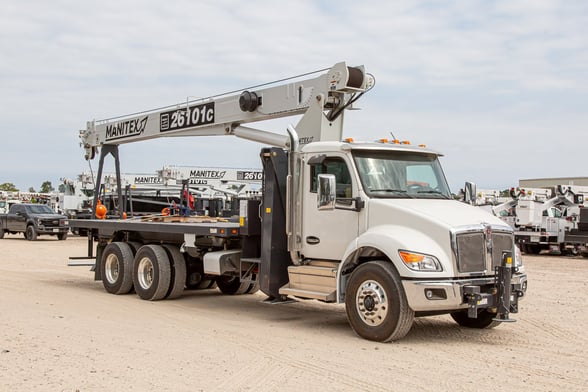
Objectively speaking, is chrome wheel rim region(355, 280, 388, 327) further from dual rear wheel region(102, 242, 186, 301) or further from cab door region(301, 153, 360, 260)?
dual rear wheel region(102, 242, 186, 301)

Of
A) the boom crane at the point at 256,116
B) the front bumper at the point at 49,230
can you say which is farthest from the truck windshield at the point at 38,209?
the boom crane at the point at 256,116

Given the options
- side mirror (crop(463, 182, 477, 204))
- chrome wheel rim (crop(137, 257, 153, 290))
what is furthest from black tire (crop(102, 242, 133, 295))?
side mirror (crop(463, 182, 477, 204))

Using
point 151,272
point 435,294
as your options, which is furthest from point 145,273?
point 435,294

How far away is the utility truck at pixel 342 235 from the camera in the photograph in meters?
8.51

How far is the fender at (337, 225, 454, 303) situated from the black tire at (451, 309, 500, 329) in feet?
5.28

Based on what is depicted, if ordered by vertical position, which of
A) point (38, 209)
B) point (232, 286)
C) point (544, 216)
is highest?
point (38, 209)

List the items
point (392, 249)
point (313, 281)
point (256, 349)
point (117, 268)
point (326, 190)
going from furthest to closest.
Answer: point (117, 268) → point (313, 281) → point (326, 190) → point (392, 249) → point (256, 349)

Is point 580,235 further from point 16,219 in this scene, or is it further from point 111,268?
point 16,219

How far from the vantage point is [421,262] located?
8391 millimetres

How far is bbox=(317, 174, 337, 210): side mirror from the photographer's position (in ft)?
30.0

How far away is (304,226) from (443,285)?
95.4 inches

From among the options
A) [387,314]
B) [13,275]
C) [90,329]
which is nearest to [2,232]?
[13,275]

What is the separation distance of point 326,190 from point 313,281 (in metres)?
1.39

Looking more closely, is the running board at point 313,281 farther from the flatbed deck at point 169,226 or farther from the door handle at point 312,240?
the flatbed deck at point 169,226
